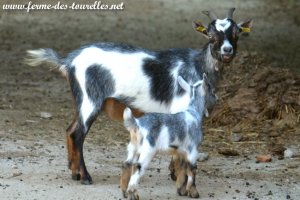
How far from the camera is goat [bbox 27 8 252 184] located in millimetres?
7531

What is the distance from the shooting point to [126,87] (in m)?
7.56

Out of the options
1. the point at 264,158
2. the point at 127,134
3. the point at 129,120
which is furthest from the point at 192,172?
the point at 127,134

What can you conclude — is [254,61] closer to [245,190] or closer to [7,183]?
[245,190]

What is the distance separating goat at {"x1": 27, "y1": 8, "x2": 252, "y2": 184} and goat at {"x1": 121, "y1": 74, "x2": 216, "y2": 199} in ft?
1.00

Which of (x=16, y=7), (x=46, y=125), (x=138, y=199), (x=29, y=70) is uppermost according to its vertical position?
(x=16, y=7)

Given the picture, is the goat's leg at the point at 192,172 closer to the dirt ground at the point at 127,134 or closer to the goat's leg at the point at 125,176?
the dirt ground at the point at 127,134

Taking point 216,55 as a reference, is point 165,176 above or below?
below

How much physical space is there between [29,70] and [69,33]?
95.8 inches

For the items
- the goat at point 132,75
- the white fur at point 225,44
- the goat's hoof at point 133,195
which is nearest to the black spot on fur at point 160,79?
the goat at point 132,75

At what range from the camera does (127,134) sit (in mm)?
9430

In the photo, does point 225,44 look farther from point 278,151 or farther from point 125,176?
point 278,151

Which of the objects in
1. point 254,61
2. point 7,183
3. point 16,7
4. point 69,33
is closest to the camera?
point 7,183

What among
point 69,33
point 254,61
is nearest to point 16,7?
point 69,33

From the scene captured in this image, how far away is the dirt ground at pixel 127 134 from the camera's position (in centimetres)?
738
